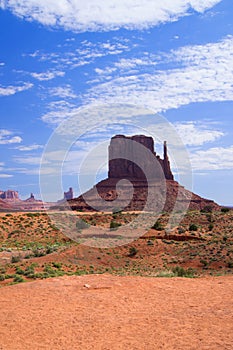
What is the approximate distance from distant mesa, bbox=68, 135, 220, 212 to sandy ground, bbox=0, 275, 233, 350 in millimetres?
57410

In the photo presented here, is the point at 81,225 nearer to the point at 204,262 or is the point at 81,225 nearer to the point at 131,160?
the point at 204,262

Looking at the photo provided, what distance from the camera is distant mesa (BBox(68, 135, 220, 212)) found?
252 ft

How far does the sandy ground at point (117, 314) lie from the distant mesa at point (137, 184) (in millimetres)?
57410

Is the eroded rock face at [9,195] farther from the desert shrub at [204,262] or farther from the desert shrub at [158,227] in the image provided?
the desert shrub at [204,262]

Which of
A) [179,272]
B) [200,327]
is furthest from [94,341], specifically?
[179,272]

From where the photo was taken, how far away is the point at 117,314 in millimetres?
9781

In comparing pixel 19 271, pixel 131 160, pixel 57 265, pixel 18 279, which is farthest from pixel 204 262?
pixel 131 160

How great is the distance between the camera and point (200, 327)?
8.42 meters

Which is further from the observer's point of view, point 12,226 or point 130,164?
point 130,164

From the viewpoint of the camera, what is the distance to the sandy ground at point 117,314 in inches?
308

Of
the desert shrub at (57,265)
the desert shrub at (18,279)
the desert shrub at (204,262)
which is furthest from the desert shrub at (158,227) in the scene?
the desert shrub at (18,279)

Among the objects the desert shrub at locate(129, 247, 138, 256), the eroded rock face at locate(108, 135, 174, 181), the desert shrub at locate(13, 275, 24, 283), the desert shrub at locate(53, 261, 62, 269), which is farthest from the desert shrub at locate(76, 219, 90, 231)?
the eroded rock face at locate(108, 135, 174, 181)

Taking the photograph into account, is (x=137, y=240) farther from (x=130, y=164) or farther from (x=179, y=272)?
(x=130, y=164)

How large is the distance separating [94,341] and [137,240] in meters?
25.4
